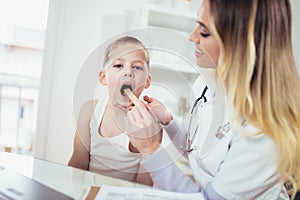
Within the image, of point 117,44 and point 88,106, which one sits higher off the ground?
point 117,44

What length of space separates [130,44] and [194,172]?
1.22 ft

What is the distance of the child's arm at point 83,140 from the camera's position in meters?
0.87

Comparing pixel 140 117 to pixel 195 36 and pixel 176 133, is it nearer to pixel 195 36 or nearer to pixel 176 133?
pixel 176 133

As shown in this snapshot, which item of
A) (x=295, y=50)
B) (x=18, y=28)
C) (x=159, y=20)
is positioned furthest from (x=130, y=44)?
(x=295, y=50)

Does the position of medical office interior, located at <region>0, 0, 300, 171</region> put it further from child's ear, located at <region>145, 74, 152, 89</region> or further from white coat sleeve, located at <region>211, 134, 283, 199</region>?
white coat sleeve, located at <region>211, 134, 283, 199</region>

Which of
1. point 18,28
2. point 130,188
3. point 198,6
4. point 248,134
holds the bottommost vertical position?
point 130,188

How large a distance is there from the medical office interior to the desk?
0.02 meters

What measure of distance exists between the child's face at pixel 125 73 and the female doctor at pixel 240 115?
0.16 ft

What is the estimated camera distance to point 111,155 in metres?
0.87

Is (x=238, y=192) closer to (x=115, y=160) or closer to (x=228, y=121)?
(x=228, y=121)

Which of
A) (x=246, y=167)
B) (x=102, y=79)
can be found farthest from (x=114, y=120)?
(x=246, y=167)

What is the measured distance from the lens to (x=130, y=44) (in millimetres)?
866

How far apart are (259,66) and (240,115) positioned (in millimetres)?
133

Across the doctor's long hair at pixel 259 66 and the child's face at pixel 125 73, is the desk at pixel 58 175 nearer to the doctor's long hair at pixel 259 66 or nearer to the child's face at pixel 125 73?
the child's face at pixel 125 73
